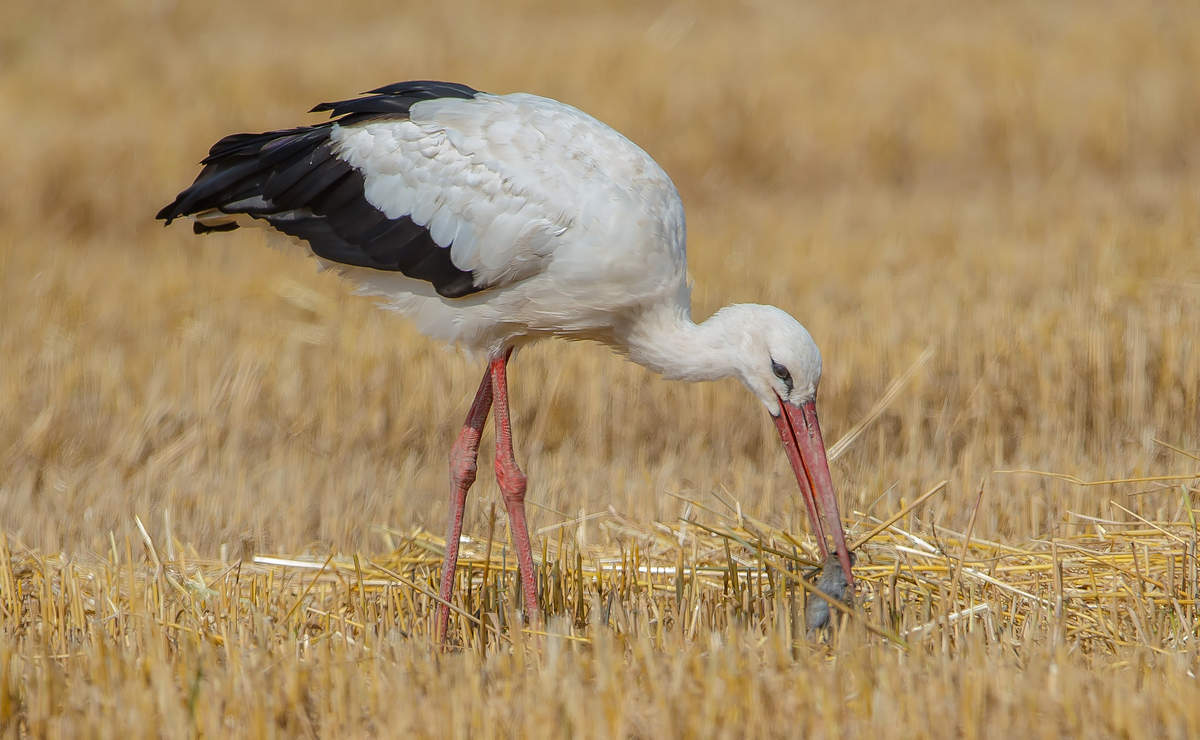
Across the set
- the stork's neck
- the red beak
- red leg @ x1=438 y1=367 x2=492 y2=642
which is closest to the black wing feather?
red leg @ x1=438 y1=367 x2=492 y2=642

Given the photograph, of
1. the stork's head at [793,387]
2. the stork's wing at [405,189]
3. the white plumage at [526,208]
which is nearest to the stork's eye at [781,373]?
the stork's head at [793,387]

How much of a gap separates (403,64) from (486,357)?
8871 mm

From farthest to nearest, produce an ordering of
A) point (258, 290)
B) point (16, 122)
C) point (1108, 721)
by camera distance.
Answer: point (16, 122)
point (258, 290)
point (1108, 721)

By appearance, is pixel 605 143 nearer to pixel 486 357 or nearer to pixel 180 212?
pixel 486 357

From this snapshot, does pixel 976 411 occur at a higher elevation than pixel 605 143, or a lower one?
lower

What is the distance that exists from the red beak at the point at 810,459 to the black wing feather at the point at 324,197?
1.38 m

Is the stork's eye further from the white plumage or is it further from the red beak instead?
the white plumage

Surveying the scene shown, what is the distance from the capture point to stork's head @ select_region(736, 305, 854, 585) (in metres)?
4.33

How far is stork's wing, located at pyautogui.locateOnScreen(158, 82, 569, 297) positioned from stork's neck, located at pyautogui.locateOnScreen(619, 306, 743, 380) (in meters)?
0.46

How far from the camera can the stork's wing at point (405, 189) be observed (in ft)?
15.4

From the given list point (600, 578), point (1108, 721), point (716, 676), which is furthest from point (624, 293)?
point (1108, 721)

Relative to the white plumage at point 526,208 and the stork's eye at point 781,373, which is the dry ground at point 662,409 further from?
the white plumage at point 526,208

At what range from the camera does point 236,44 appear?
550 inches

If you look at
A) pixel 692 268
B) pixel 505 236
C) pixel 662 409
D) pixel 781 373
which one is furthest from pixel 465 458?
pixel 692 268
